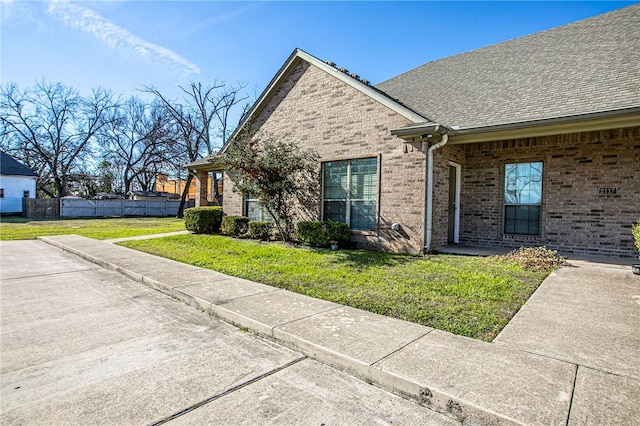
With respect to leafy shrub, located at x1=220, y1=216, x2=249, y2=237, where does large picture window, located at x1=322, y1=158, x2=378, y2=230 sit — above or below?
above

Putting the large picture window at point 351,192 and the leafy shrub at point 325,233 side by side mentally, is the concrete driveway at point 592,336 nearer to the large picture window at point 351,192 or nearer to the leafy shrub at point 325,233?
the large picture window at point 351,192

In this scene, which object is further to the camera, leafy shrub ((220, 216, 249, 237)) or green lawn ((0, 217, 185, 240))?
green lawn ((0, 217, 185, 240))

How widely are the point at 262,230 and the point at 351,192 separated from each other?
127 inches

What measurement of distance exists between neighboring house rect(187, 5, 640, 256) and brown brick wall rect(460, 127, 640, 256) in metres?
0.02

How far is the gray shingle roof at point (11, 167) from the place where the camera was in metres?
30.6

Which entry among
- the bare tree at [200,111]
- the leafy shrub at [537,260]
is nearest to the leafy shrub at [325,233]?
the leafy shrub at [537,260]

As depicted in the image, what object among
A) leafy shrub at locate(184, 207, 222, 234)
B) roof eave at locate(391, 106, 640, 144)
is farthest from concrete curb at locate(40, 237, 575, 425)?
leafy shrub at locate(184, 207, 222, 234)

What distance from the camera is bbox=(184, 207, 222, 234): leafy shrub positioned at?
1265 cm

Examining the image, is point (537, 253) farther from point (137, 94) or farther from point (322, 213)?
point (137, 94)

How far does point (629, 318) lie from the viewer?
3.95 m

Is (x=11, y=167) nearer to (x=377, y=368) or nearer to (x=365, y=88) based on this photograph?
(x=365, y=88)

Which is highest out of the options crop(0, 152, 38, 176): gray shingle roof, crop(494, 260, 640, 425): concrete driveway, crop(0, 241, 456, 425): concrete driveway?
crop(0, 152, 38, 176): gray shingle roof

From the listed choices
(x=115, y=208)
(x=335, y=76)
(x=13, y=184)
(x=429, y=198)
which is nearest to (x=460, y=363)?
(x=429, y=198)

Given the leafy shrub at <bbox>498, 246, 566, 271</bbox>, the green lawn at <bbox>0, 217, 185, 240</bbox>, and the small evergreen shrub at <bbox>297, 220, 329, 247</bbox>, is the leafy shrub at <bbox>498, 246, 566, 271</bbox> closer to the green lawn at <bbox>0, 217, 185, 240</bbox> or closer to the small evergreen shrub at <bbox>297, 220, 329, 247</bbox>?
the small evergreen shrub at <bbox>297, 220, 329, 247</bbox>
